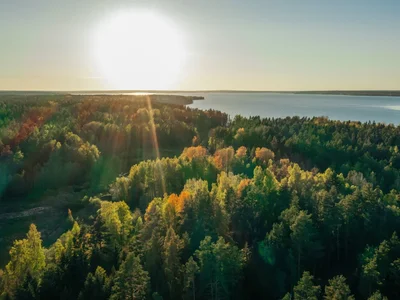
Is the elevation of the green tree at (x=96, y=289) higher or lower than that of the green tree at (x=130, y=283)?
lower

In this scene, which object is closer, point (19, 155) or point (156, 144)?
point (19, 155)

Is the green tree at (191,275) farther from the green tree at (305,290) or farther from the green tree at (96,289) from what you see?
the green tree at (305,290)

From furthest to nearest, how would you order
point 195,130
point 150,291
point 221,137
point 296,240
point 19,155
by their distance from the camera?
1. point 195,130
2. point 221,137
3. point 19,155
4. point 296,240
5. point 150,291

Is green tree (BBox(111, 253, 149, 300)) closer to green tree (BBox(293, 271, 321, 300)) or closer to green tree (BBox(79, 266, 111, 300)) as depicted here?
green tree (BBox(79, 266, 111, 300))

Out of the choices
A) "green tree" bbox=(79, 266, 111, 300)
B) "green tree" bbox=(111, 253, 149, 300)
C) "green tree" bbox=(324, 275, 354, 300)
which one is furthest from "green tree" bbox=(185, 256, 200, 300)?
"green tree" bbox=(324, 275, 354, 300)

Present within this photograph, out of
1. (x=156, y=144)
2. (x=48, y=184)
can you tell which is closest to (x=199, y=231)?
(x=48, y=184)

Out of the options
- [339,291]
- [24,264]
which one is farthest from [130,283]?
[339,291]

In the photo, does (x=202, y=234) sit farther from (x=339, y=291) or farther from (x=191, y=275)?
(x=339, y=291)

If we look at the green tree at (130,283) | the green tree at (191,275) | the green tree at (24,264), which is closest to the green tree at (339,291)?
the green tree at (191,275)

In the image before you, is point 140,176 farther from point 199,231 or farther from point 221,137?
point 221,137

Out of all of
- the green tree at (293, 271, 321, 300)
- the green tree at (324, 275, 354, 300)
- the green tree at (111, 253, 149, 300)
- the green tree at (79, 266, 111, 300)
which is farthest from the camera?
the green tree at (79, 266, 111, 300)

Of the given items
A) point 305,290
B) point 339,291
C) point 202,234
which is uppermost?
point 339,291
